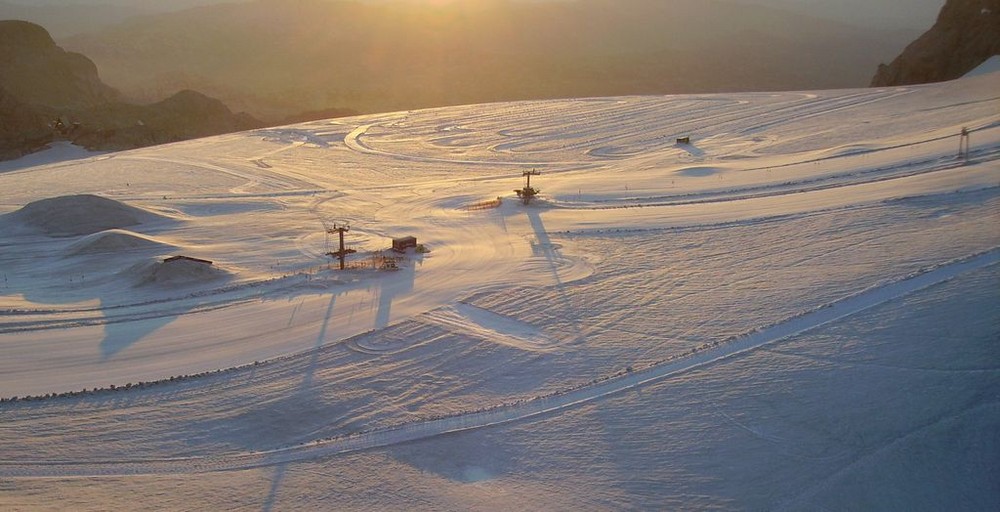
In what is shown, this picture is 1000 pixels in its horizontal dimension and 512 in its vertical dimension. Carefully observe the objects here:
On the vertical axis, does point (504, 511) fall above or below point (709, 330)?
below

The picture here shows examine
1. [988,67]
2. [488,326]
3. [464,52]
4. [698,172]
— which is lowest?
[488,326]

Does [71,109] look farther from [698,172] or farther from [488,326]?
[488,326]

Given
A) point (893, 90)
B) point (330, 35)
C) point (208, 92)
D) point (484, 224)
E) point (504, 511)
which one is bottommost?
point (504, 511)

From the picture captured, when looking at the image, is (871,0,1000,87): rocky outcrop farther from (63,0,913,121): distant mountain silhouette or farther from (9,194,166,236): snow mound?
(9,194,166,236): snow mound

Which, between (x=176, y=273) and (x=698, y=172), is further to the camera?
(x=698, y=172)

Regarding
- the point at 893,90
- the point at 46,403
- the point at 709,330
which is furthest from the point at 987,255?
the point at 893,90

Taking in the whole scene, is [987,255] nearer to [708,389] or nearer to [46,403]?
[708,389]

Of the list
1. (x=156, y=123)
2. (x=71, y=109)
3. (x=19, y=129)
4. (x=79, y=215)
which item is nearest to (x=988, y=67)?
(x=79, y=215)
